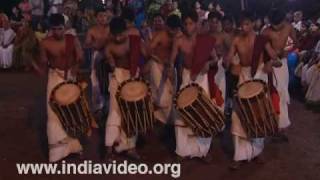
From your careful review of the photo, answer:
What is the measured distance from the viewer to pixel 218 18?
7832 millimetres

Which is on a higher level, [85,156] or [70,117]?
[70,117]

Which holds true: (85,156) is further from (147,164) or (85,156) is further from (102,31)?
(102,31)

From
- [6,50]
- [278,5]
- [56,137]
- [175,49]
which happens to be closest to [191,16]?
[175,49]

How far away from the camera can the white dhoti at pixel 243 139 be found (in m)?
6.71

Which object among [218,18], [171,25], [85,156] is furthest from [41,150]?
[218,18]

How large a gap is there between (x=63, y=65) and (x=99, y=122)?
6.58ft

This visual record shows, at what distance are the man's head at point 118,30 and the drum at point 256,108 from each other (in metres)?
1.38

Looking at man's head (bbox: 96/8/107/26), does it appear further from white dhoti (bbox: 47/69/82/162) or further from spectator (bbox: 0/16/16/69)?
spectator (bbox: 0/16/16/69)

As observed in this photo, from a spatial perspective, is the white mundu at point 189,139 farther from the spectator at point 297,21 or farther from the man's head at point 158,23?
the spectator at point 297,21

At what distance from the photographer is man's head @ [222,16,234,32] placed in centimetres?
807

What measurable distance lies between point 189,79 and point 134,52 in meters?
0.67

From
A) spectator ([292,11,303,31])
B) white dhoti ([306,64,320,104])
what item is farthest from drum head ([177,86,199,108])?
spectator ([292,11,303,31])

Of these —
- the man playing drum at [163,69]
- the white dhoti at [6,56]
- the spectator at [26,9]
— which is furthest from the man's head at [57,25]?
the spectator at [26,9]

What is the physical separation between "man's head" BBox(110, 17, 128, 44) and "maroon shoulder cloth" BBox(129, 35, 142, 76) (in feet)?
0.32
